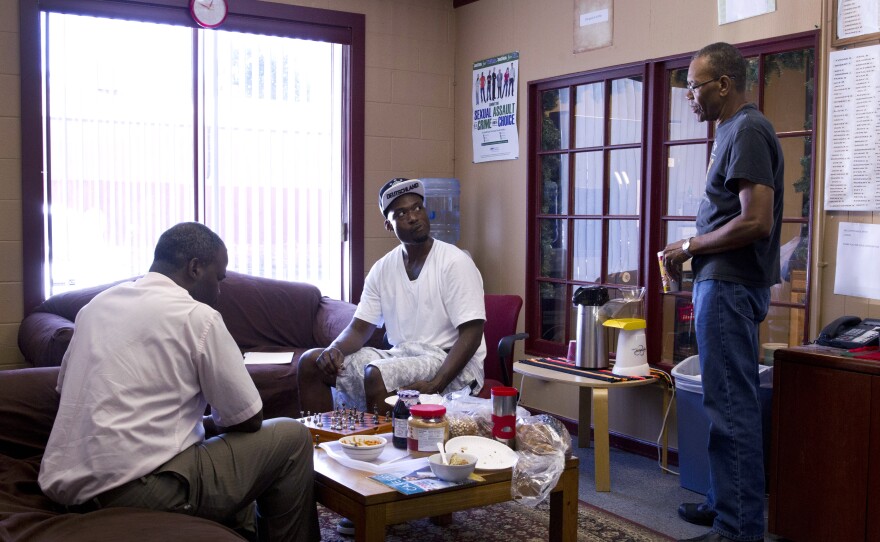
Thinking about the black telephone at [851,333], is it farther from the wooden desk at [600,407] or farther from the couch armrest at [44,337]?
the couch armrest at [44,337]

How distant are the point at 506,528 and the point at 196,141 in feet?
9.97

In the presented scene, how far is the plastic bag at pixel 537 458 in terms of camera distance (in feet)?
8.09

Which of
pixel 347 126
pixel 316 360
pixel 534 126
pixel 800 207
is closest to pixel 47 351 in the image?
pixel 316 360

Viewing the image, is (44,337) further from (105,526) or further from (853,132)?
(853,132)

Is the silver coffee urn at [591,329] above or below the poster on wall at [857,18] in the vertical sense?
below

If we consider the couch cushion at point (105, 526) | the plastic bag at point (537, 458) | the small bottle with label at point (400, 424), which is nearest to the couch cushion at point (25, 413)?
the couch cushion at point (105, 526)

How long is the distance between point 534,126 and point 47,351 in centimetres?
291

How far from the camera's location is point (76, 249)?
4.72 meters

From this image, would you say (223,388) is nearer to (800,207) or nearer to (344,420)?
(344,420)

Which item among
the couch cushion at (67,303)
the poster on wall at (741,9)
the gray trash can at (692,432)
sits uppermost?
the poster on wall at (741,9)

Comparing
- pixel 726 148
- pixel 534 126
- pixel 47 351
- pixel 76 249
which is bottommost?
pixel 47 351

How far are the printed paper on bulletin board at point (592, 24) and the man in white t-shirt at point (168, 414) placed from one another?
2.84 metres

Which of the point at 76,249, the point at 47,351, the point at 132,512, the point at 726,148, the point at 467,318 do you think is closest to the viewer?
the point at 132,512

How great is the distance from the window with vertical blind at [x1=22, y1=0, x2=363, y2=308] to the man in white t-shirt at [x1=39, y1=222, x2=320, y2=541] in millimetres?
2586
